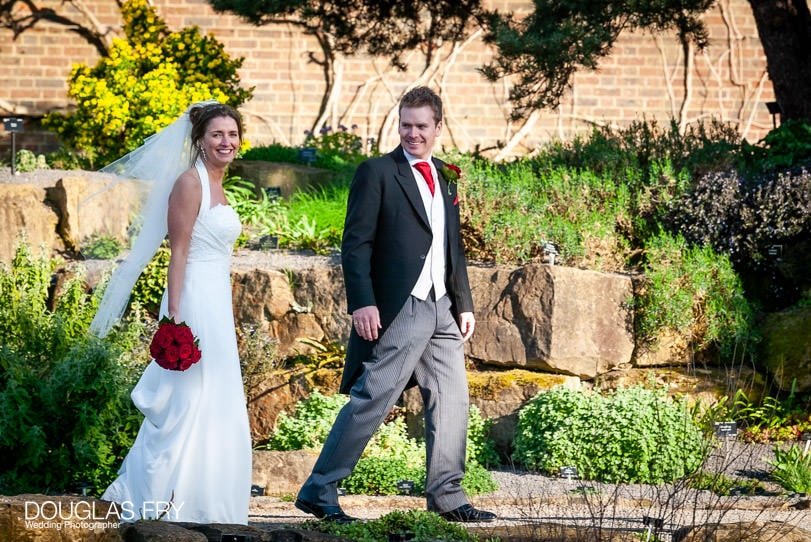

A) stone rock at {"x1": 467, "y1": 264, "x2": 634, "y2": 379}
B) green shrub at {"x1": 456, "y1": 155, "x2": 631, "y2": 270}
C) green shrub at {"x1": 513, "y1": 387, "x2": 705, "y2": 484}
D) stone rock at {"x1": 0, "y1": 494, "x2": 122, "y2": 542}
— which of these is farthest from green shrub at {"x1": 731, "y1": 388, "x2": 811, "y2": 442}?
stone rock at {"x1": 0, "y1": 494, "x2": 122, "y2": 542}

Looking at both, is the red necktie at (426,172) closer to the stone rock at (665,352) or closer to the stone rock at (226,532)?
the stone rock at (226,532)

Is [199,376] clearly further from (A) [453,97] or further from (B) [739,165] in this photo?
(A) [453,97]

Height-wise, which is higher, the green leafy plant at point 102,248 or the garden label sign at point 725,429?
the green leafy plant at point 102,248

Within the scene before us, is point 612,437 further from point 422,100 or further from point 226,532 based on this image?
point 226,532

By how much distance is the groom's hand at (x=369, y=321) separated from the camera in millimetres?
5305

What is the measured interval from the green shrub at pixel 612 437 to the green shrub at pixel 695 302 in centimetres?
77

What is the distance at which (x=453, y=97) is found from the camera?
15.2 meters

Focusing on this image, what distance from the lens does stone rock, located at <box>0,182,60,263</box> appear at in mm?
9633

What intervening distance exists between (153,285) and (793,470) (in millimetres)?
4521

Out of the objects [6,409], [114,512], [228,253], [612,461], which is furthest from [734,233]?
[114,512]

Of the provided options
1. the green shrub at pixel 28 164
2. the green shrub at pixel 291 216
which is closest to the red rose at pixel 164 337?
the green shrub at pixel 291 216

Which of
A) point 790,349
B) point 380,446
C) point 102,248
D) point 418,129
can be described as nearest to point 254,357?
point 380,446

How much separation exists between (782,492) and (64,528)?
427 centimetres

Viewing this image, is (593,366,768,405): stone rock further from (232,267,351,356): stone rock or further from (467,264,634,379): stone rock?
(232,267,351,356): stone rock
